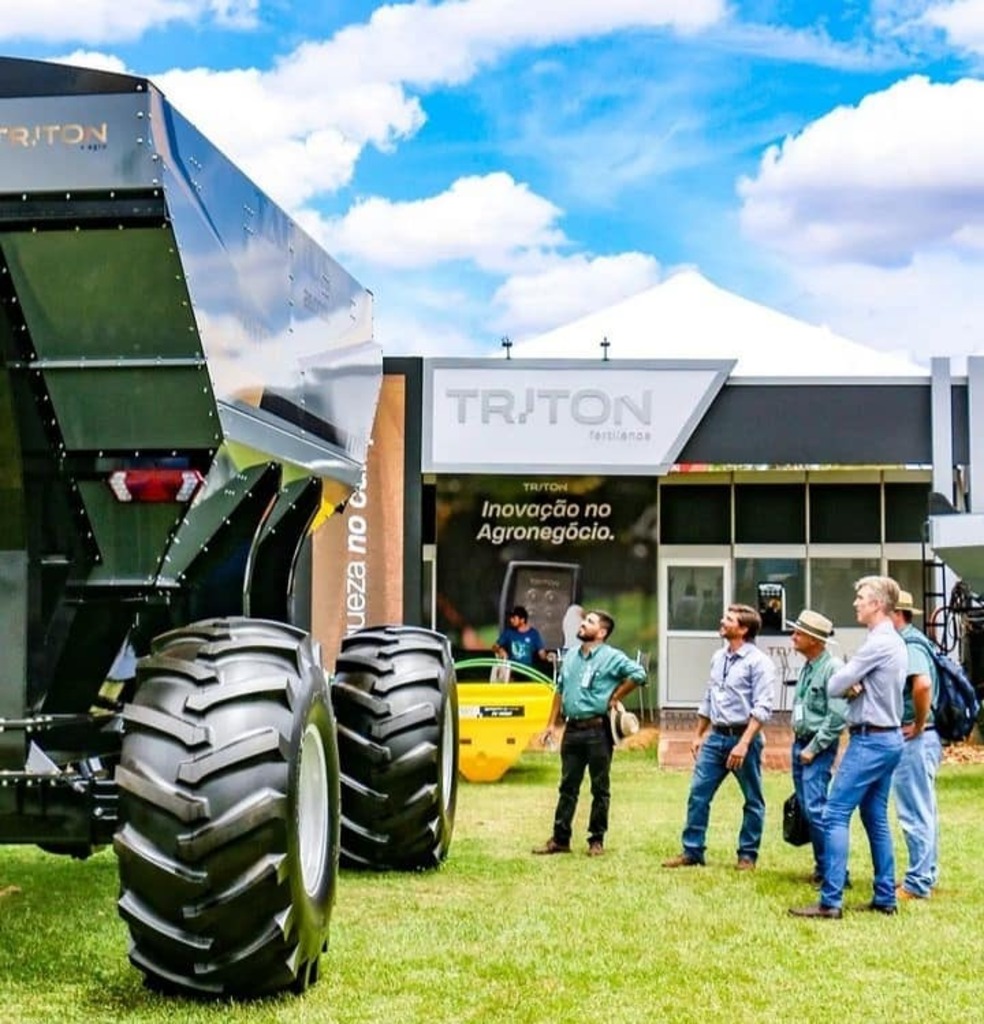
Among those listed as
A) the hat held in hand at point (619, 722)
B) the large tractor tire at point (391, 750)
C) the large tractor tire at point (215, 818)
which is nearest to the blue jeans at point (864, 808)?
the large tractor tire at point (391, 750)

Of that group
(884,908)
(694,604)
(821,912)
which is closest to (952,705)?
(884,908)

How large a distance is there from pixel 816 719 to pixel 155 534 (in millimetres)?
4804

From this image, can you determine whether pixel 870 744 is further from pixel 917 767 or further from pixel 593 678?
pixel 593 678

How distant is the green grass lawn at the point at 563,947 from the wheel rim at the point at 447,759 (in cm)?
48

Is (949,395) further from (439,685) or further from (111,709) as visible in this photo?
(111,709)

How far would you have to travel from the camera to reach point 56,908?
7.97 metres

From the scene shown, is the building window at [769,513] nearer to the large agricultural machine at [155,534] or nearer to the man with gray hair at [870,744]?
the man with gray hair at [870,744]

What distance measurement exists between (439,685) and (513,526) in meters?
13.8

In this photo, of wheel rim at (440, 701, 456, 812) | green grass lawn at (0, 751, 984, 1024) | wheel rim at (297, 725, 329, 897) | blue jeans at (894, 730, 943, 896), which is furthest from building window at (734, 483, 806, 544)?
wheel rim at (297, 725, 329, 897)

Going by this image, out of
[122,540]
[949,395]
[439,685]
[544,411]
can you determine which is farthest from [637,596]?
[122,540]

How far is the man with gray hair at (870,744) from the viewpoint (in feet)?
27.3

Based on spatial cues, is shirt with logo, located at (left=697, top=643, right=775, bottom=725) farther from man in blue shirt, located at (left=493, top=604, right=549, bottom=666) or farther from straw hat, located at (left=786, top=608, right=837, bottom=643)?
man in blue shirt, located at (left=493, top=604, right=549, bottom=666)

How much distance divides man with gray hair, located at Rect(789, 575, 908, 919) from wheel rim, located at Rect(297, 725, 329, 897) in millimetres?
3229

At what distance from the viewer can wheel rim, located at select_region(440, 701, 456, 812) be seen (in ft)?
29.7
